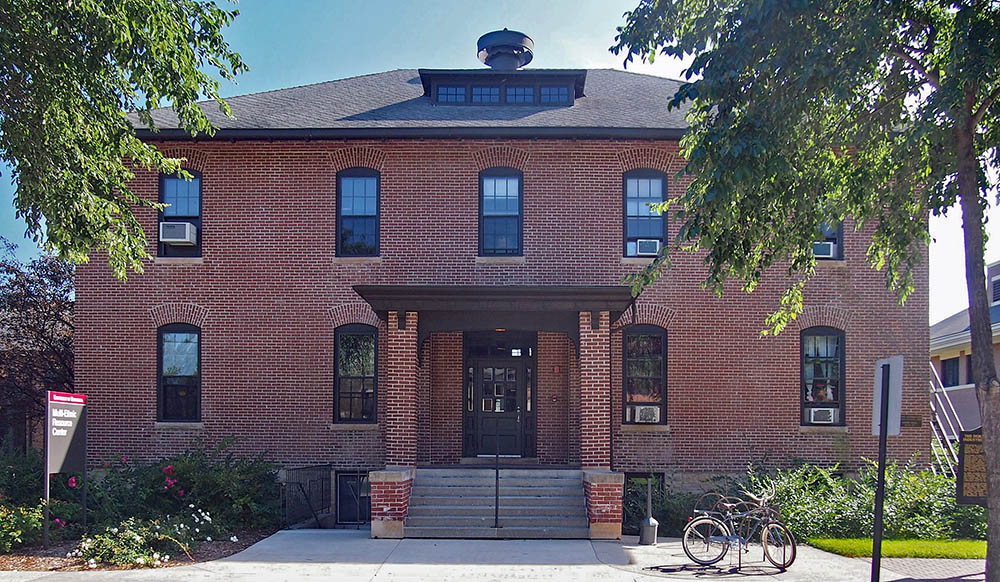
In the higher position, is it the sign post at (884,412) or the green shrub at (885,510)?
the sign post at (884,412)

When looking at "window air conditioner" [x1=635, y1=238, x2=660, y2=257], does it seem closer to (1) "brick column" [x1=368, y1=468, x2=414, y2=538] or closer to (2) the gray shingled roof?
(2) the gray shingled roof

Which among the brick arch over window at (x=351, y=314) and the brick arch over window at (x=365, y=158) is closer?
the brick arch over window at (x=351, y=314)

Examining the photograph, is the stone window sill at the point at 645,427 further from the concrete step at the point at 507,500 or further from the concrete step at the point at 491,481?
the concrete step at the point at 507,500

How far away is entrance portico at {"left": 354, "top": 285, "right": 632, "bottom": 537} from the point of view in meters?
13.5

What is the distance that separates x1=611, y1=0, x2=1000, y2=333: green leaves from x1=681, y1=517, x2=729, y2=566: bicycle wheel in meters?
3.05

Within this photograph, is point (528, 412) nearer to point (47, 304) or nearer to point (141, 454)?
point (141, 454)

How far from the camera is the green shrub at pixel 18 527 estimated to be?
38.1 ft

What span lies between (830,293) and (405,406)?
8.59m

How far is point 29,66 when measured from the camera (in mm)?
10469

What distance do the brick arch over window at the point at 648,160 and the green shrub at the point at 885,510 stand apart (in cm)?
622

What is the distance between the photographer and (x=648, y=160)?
16.7 metres

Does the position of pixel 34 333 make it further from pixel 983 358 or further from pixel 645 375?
pixel 983 358

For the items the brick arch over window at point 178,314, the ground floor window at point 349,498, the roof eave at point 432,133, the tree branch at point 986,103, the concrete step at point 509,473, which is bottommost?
the ground floor window at point 349,498

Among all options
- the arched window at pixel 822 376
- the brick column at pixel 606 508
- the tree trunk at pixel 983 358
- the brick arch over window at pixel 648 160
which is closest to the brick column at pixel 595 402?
the brick column at pixel 606 508
